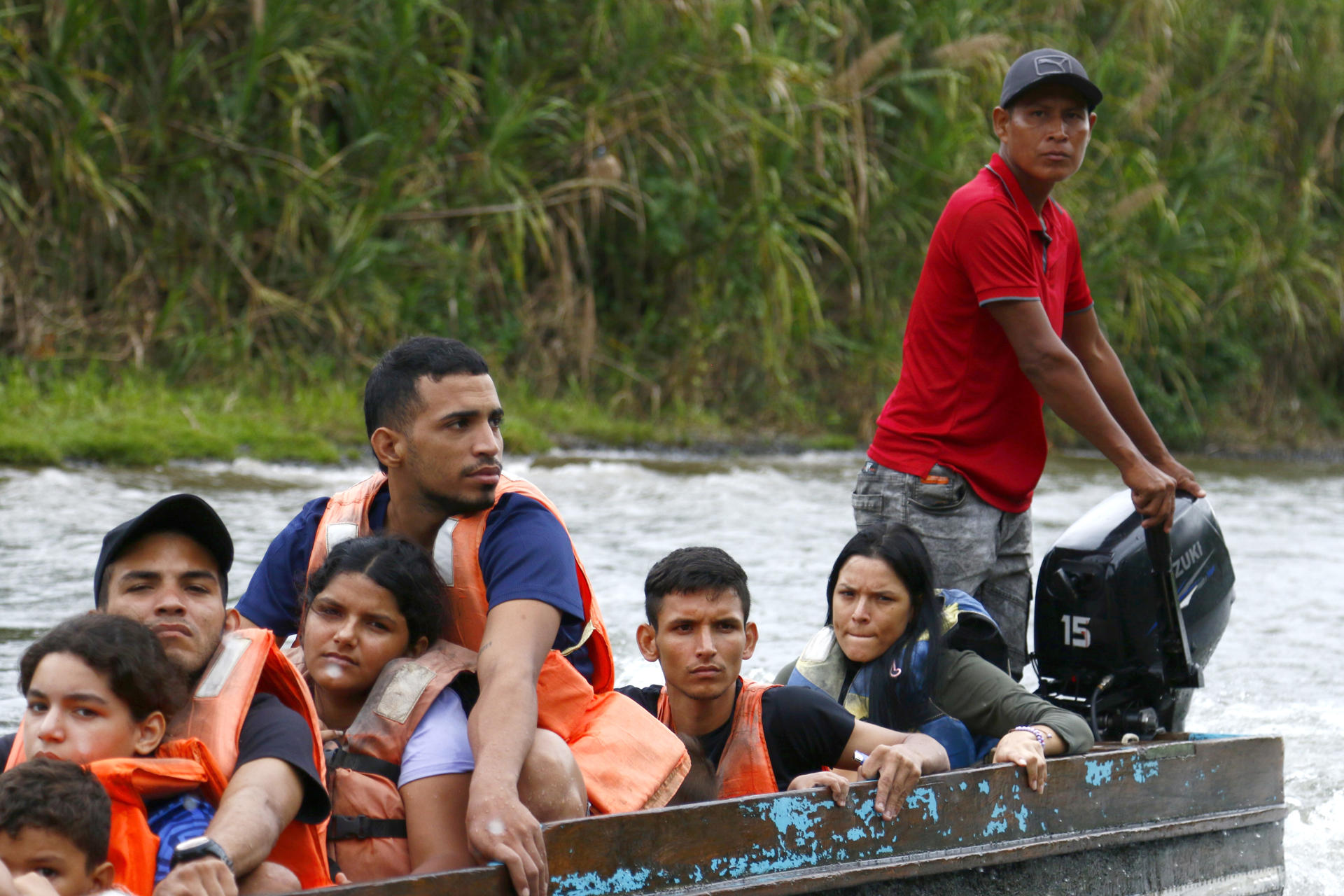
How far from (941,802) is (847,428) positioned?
936 cm

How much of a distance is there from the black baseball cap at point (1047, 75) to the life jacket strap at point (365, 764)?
203 cm

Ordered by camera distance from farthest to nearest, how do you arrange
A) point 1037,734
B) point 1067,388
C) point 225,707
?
1. point 1067,388
2. point 1037,734
3. point 225,707

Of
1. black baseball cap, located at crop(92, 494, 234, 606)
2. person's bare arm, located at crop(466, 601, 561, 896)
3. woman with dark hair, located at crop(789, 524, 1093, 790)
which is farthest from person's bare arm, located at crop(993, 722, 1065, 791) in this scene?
black baseball cap, located at crop(92, 494, 234, 606)

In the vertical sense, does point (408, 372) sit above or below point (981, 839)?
above

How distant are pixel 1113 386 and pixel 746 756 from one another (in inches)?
60.1

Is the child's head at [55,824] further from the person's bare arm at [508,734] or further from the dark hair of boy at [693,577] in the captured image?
the dark hair of boy at [693,577]

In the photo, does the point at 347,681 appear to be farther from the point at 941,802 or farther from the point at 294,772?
the point at 941,802

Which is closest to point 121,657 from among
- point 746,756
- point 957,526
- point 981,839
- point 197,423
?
point 746,756

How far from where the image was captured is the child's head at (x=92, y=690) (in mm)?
2057

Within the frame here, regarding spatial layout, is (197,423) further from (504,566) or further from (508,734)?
(508,734)

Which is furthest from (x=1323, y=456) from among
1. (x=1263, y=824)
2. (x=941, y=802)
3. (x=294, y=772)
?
(x=294, y=772)

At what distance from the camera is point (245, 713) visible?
7.14 feet

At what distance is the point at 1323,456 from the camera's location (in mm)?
13703

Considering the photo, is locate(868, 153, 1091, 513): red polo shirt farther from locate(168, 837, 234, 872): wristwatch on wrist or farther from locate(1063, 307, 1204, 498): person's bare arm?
locate(168, 837, 234, 872): wristwatch on wrist
